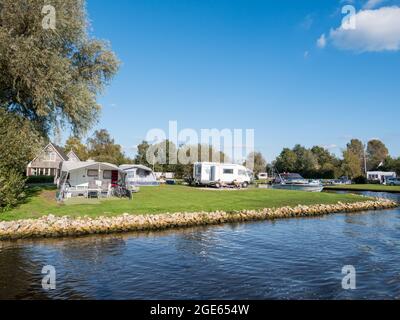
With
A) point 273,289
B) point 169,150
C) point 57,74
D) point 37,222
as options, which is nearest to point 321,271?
point 273,289

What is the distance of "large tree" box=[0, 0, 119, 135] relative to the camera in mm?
24547

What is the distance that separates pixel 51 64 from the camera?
25.5 meters

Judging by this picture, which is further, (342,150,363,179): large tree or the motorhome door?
(342,150,363,179): large tree

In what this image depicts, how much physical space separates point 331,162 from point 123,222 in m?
96.3

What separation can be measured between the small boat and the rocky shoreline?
31.3m

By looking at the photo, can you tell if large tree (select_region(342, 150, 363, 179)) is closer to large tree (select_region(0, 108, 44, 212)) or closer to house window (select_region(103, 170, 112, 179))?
house window (select_region(103, 170, 112, 179))

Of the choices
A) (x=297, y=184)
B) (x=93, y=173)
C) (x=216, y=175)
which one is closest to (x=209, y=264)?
(x=93, y=173)

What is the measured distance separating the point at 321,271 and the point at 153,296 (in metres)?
6.55

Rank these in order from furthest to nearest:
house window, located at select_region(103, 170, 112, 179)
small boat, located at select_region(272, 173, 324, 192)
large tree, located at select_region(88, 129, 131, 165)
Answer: large tree, located at select_region(88, 129, 131, 165), small boat, located at select_region(272, 173, 324, 192), house window, located at select_region(103, 170, 112, 179)

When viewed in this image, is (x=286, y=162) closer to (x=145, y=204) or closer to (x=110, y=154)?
(x=110, y=154)

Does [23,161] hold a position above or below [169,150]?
below

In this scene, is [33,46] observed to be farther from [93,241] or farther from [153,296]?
[153,296]

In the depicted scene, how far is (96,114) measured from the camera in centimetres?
3042

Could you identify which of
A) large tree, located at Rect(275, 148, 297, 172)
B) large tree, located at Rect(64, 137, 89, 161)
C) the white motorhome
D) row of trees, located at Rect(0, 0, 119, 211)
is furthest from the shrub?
large tree, located at Rect(275, 148, 297, 172)
